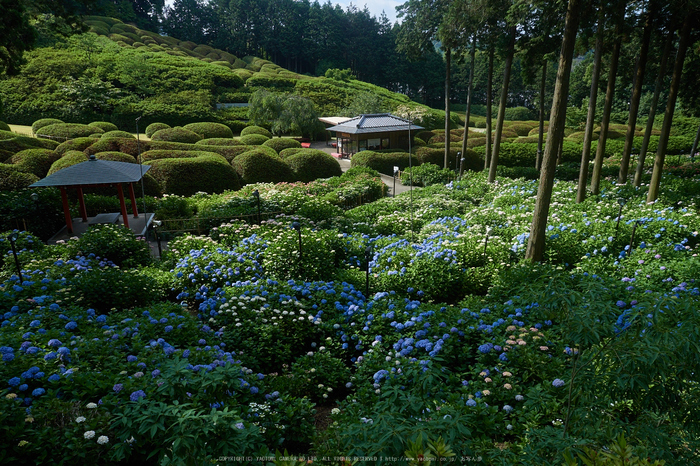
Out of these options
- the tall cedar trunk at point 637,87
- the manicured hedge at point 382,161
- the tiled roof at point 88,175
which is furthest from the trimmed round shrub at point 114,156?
the tall cedar trunk at point 637,87

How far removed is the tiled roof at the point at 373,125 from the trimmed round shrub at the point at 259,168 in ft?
30.2

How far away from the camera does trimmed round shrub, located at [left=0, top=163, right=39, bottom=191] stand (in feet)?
38.2

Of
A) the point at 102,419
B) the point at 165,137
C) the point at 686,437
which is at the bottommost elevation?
the point at 102,419

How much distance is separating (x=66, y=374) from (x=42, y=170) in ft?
42.1

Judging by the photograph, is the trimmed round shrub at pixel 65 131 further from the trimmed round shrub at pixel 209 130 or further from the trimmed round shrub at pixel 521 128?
the trimmed round shrub at pixel 521 128

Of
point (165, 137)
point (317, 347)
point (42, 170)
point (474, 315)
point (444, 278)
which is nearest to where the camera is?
point (474, 315)

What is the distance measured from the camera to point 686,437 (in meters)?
2.60

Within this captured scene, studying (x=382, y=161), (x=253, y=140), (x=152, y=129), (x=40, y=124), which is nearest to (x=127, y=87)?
(x=152, y=129)

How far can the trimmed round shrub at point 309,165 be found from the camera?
18.3 metres

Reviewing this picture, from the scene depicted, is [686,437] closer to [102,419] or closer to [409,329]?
[409,329]

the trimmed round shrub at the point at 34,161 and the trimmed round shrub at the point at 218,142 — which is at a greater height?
the trimmed round shrub at the point at 218,142

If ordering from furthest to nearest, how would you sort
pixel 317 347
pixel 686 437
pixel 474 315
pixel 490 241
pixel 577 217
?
pixel 577 217 < pixel 490 241 < pixel 317 347 < pixel 474 315 < pixel 686 437

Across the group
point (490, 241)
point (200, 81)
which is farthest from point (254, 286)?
point (200, 81)

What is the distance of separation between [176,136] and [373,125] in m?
12.2
